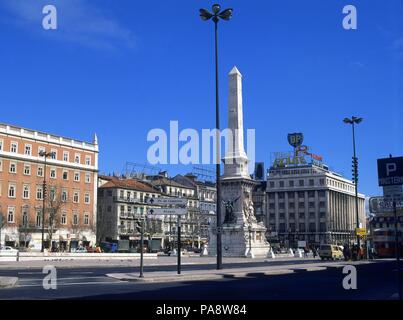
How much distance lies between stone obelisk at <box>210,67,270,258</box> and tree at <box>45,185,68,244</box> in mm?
29658

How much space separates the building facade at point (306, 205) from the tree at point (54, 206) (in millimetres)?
61040

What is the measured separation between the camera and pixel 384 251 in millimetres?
59062

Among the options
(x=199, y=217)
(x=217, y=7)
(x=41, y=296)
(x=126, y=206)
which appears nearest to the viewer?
(x=41, y=296)

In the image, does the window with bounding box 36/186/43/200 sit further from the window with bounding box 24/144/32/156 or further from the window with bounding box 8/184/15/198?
the window with bounding box 24/144/32/156

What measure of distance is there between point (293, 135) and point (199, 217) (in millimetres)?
34241

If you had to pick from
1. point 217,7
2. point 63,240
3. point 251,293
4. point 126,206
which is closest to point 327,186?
point 126,206

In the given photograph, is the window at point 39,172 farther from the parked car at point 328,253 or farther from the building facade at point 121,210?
the parked car at point 328,253

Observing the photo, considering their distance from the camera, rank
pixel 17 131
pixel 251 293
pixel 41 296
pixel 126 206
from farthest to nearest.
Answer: pixel 126 206 → pixel 17 131 → pixel 251 293 → pixel 41 296

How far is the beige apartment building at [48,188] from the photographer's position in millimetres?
76062

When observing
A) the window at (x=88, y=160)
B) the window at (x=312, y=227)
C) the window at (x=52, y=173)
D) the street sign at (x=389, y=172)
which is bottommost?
the window at (x=312, y=227)

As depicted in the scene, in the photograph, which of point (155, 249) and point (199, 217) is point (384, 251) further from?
point (199, 217)

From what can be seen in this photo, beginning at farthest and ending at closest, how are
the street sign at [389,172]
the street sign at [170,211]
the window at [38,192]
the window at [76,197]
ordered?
the window at [76,197] < the window at [38,192] < the street sign at [170,211] < the street sign at [389,172]

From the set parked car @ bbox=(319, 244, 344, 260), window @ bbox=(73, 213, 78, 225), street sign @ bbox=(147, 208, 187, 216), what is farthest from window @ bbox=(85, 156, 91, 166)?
street sign @ bbox=(147, 208, 187, 216)

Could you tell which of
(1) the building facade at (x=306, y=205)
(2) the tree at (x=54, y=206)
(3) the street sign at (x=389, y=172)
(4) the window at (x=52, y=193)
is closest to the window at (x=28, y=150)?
(2) the tree at (x=54, y=206)
